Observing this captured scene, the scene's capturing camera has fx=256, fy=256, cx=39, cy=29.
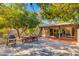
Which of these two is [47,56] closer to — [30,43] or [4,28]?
[30,43]

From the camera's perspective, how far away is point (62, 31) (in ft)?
13.7

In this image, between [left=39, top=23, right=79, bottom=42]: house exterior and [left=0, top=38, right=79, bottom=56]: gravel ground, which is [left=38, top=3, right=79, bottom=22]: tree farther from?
[left=0, top=38, right=79, bottom=56]: gravel ground

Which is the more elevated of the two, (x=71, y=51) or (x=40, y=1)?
(x=40, y=1)

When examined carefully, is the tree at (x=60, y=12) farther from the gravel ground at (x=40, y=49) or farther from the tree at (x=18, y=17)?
the gravel ground at (x=40, y=49)

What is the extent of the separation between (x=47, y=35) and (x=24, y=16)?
0.49m

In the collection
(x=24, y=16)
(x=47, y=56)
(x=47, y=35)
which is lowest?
(x=47, y=56)

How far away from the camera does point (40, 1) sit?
13.7 ft

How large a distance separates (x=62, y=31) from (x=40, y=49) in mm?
466

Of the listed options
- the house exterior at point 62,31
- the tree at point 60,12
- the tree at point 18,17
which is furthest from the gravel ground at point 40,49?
the tree at point 60,12

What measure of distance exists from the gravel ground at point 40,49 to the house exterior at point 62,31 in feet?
0.27

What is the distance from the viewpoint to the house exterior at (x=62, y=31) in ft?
13.7

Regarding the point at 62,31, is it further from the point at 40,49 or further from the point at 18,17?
the point at 18,17

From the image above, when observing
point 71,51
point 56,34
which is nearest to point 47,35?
point 56,34

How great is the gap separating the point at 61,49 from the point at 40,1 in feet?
2.82
